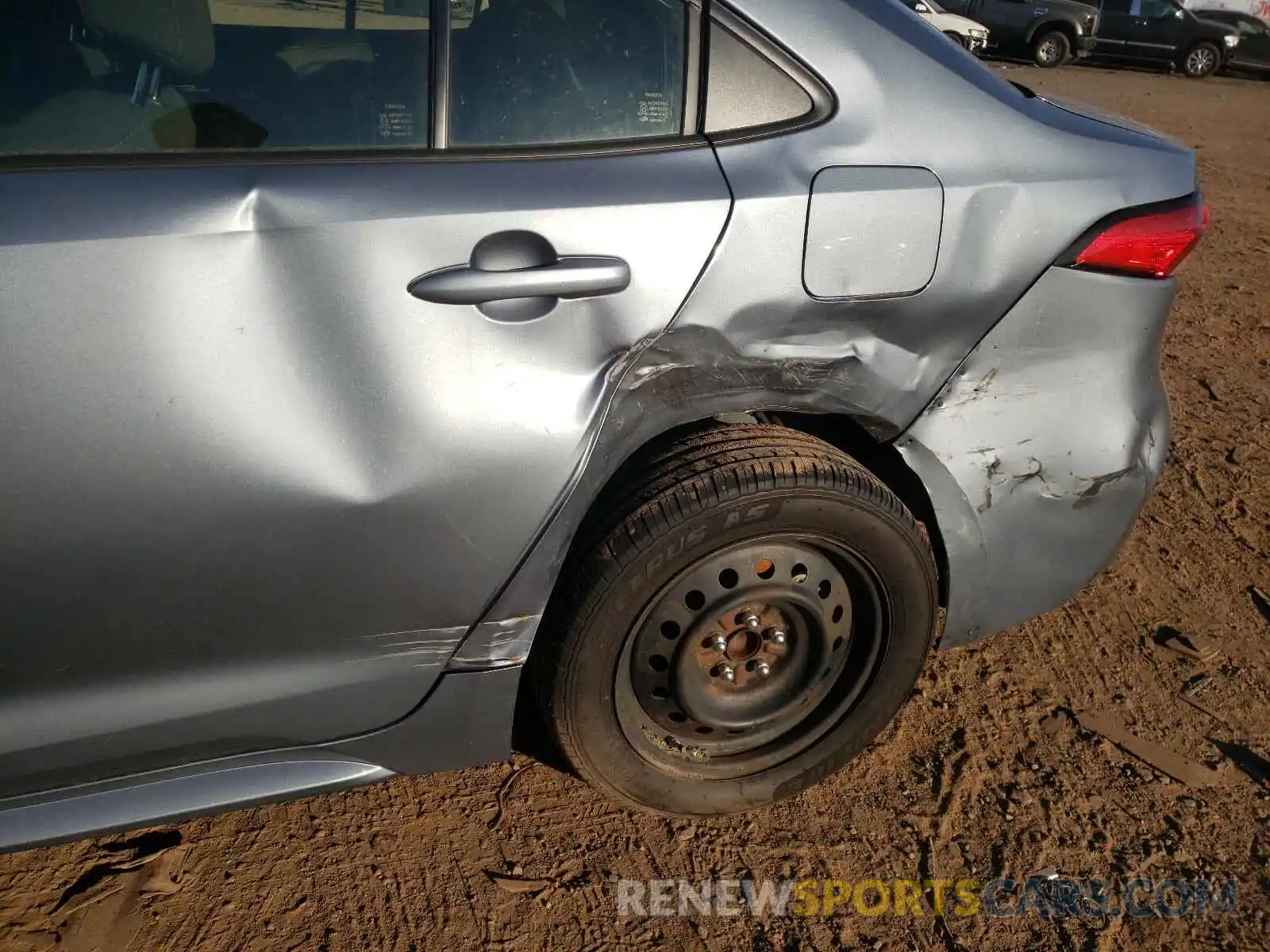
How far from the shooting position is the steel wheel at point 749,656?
2.00 metres

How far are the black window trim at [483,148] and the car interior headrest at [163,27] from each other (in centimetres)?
25

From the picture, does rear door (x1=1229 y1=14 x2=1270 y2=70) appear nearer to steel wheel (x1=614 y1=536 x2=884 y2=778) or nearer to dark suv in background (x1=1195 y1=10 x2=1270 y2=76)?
dark suv in background (x1=1195 y1=10 x2=1270 y2=76)

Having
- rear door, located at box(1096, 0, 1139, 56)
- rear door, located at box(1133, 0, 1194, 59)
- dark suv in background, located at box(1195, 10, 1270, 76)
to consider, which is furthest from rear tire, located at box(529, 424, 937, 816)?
dark suv in background, located at box(1195, 10, 1270, 76)

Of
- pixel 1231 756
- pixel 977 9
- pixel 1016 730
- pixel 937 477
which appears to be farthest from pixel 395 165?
pixel 977 9

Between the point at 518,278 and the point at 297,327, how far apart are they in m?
0.35

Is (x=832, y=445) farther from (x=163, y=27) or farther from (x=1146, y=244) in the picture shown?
(x=163, y=27)

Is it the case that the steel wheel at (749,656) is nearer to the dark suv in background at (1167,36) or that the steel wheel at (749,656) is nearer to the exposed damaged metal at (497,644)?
the exposed damaged metal at (497,644)

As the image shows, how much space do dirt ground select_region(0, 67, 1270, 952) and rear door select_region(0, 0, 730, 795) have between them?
472 millimetres

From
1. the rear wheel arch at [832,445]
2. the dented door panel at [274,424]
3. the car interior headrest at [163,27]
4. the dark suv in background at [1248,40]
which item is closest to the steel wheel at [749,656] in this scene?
the rear wheel arch at [832,445]

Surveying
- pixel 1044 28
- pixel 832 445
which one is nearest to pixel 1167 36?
pixel 1044 28

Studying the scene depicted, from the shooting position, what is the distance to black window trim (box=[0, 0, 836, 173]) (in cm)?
150

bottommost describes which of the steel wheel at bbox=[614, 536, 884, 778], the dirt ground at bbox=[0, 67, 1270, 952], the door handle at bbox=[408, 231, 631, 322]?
the dirt ground at bbox=[0, 67, 1270, 952]

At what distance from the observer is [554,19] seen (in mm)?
1729

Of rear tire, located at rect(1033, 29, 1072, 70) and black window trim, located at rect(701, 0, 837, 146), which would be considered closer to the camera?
black window trim, located at rect(701, 0, 837, 146)
